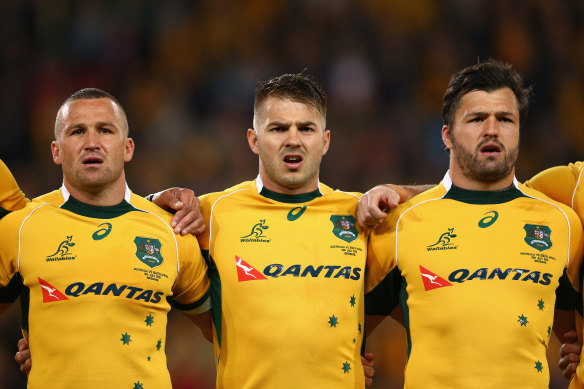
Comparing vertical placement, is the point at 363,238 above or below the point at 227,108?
above

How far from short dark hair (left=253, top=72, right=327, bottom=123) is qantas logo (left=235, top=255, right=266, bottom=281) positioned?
894 millimetres

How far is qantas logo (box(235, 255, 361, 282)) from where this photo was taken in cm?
427

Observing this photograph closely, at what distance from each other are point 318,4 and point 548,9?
8.78 feet

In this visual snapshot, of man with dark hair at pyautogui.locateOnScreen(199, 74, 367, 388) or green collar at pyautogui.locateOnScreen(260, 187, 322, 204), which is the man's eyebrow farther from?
green collar at pyautogui.locateOnScreen(260, 187, 322, 204)

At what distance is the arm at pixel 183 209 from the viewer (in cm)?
440

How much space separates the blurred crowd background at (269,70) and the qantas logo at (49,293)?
4.66 meters

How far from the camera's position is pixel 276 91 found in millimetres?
4527

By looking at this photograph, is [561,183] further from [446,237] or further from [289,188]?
[289,188]

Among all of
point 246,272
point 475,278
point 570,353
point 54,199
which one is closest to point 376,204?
point 475,278

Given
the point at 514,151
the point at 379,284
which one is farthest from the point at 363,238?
the point at 514,151

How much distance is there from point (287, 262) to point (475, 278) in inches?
36.7

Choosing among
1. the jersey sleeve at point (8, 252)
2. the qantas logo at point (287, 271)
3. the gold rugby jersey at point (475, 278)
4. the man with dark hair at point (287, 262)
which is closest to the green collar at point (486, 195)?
the gold rugby jersey at point (475, 278)

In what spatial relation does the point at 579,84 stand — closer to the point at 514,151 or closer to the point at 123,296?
the point at 514,151

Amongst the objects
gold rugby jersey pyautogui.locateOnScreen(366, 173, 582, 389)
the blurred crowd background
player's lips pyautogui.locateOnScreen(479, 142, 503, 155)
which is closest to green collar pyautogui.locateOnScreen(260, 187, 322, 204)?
gold rugby jersey pyautogui.locateOnScreen(366, 173, 582, 389)
